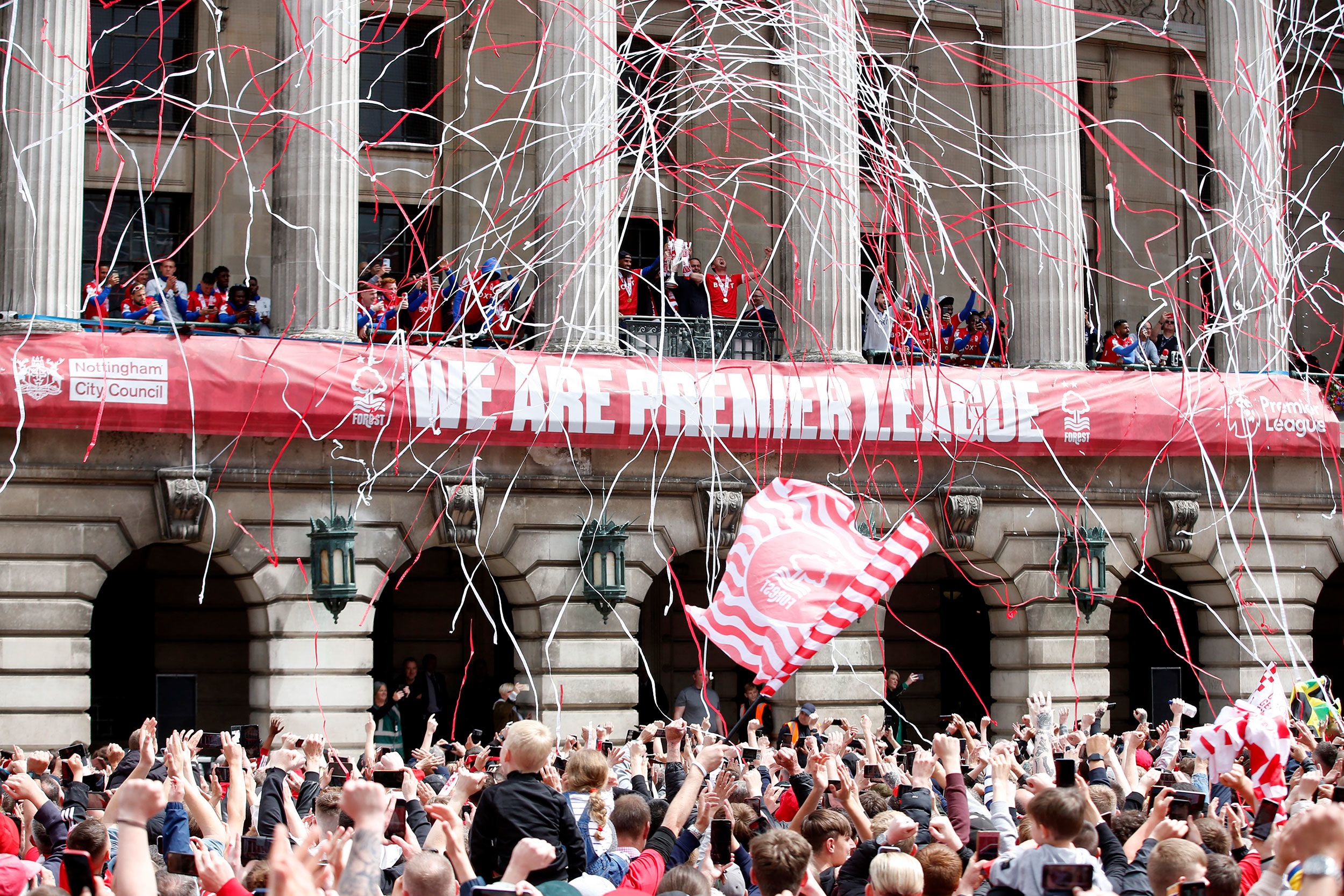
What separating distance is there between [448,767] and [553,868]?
781 cm

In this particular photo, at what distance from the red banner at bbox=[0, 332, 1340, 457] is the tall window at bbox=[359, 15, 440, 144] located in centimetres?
657

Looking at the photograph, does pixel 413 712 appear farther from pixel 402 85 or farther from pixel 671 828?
pixel 671 828

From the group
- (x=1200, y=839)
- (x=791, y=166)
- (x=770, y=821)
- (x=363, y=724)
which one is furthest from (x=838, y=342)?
(x=1200, y=839)

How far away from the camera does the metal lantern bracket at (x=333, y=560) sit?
25469mm

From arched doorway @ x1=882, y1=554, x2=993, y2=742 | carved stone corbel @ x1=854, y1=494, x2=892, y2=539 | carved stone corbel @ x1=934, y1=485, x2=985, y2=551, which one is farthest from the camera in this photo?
arched doorway @ x1=882, y1=554, x2=993, y2=742

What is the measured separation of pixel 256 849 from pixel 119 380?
1746 cm

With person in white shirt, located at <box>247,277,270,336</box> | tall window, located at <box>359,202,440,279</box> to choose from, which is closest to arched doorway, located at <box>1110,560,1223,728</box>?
tall window, located at <box>359,202,440,279</box>

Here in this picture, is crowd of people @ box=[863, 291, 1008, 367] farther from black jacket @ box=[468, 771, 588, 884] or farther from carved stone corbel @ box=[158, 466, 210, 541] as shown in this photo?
black jacket @ box=[468, 771, 588, 884]

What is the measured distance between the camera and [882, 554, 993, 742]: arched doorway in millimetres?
33938

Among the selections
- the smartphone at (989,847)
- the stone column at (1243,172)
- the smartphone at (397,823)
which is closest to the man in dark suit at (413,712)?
the stone column at (1243,172)

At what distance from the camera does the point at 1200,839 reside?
28.5 feet

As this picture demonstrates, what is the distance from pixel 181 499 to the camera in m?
25.0

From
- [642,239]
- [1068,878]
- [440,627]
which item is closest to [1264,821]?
[1068,878]

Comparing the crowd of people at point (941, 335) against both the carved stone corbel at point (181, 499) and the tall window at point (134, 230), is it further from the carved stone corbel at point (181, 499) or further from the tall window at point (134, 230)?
the tall window at point (134, 230)
